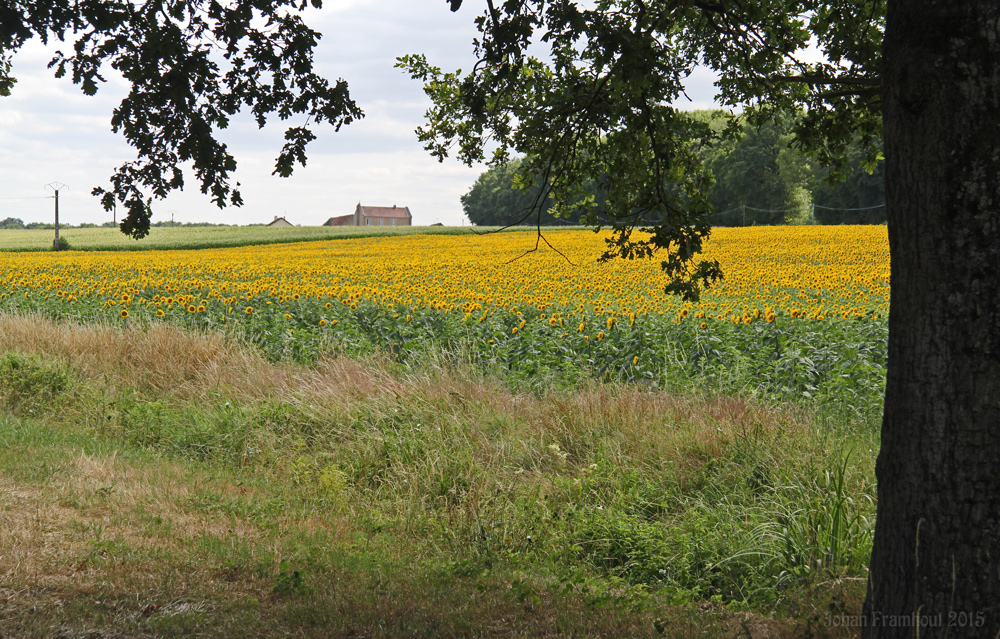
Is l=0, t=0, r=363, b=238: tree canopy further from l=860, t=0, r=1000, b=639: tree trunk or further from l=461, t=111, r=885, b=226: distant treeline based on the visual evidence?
l=461, t=111, r=885, b=226: distant treeline

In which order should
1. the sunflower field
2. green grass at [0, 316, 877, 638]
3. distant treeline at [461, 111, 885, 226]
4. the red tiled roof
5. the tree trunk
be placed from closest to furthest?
1. the tree trunk
2. green grass at [0, 316, 877, 638]
3. the sunflower field
4. distant treeline at [461, 111, 885, 226]
5. the red tiled roof

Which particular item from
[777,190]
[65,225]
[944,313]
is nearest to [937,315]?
[944,313]

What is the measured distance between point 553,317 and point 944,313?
7.01 meters

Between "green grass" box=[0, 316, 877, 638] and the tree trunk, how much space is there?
2.74 ft

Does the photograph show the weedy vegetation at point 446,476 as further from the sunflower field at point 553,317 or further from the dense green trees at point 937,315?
the dense green trees at point 937,315

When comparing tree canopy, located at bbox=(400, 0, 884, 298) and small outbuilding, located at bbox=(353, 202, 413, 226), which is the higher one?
small outbuilding, located at bbox=(353, 202, 413, 226)

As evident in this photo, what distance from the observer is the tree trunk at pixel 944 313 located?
2762 mm

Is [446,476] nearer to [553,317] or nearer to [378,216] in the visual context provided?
[553,317]

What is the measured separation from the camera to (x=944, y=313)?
2824 millimetres

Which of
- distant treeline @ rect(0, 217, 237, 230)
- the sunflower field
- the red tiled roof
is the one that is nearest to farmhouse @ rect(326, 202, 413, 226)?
the red tiled roof

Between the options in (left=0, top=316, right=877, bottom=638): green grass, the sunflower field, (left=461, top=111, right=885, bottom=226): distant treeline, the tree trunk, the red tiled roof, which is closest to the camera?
the tree trunk

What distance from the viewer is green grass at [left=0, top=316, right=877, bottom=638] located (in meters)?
4.10

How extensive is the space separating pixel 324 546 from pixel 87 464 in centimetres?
292

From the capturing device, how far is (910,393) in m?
2.96
